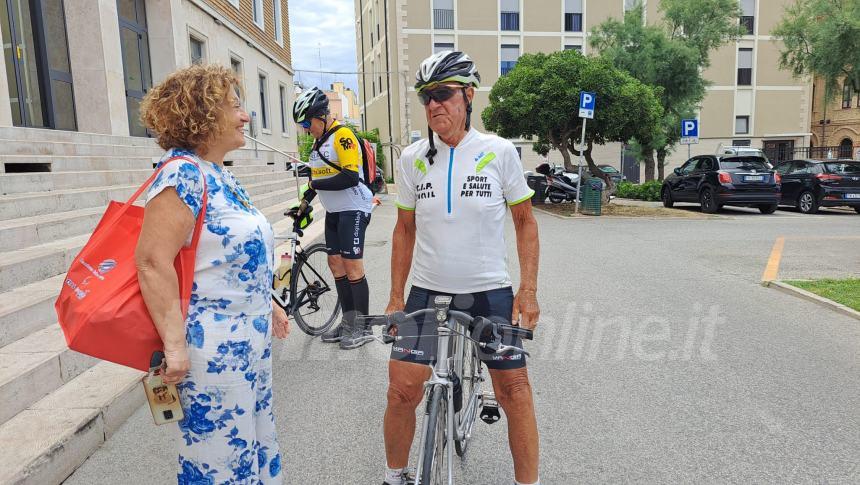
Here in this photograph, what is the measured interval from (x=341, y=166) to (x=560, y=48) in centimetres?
3827

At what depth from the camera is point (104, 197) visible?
7.41 meters

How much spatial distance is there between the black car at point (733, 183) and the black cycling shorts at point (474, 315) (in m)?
15.9

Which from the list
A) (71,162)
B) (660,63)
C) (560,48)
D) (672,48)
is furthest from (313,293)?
(560,48)

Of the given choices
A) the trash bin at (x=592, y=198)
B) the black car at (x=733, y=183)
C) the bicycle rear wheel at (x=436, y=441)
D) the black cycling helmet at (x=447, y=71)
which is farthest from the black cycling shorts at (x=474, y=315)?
the black car at (x=733, y=183)

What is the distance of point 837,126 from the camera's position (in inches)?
1634

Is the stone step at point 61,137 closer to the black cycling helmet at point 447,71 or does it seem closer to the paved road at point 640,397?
the paved road at point 640,397

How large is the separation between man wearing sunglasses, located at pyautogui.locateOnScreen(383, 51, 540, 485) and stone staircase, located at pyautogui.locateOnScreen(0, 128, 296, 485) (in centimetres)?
177

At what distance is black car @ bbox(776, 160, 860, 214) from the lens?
1606 cm

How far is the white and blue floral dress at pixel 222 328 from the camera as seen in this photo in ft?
6.43

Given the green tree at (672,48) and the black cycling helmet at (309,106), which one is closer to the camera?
the black cycling helmet at (309,106)

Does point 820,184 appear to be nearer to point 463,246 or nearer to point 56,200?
point 463,246

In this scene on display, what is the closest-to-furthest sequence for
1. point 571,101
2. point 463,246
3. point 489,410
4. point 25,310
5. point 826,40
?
point 463,246
point 489,410
point 25,310
point 571,101
point 826,40

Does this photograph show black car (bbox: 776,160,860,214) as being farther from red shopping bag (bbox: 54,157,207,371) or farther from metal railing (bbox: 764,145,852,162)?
metal railing (bbox: 764,145,852,162)

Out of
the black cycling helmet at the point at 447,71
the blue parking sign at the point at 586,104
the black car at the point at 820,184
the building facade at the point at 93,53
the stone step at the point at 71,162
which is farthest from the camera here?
the black car at the point at 820,184
